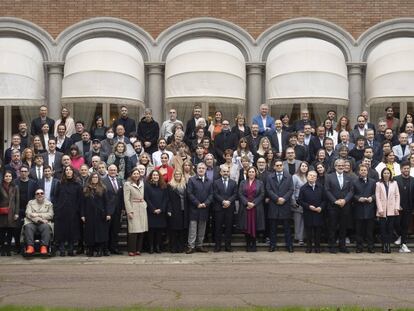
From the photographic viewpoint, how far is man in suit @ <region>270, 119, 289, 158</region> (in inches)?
767

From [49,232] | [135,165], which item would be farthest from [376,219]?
[49,232]

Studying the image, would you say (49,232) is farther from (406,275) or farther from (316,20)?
(316,20)

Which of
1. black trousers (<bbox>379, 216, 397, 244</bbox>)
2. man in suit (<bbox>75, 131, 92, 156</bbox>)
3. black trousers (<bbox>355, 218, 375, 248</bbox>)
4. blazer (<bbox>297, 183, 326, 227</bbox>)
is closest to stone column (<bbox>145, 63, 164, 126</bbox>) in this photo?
man in suit (<bbox>75, 131, 92, 156</bbox>)

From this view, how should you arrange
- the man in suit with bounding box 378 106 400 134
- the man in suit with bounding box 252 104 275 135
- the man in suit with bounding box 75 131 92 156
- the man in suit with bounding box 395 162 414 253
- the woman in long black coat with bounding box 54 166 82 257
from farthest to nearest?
1. the man in suit with bounding box 378 106 400 134
2. the man in suit with bounding box 252 104 275 135
3. the man in suit with bounding box 75 131 92 156
4. the man in suit with bounding box 395 162 414 253
5. the woman in long black coat with bounding box 54 166 82 257

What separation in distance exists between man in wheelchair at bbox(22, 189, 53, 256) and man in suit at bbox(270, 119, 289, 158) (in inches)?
200

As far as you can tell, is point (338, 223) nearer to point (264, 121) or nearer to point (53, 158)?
point (264, 121)

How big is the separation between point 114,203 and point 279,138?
4.11 m

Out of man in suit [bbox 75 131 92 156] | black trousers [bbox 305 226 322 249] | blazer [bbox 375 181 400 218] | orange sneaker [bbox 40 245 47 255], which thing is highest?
man in suit [bbox 75 131 92 156]

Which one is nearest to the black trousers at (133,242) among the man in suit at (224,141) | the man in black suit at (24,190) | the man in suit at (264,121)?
the man in black suit at (24,190)

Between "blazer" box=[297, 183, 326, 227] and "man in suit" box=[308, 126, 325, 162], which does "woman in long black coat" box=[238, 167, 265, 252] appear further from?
"man in suit" box=[308, 126, 325, 162]

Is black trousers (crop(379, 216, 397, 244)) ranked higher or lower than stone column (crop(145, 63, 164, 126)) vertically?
lower

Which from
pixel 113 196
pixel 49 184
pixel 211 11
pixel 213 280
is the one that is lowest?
pixel 213 280

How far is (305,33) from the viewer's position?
23375 mm

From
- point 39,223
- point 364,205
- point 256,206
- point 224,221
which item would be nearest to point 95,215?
point 39,223
